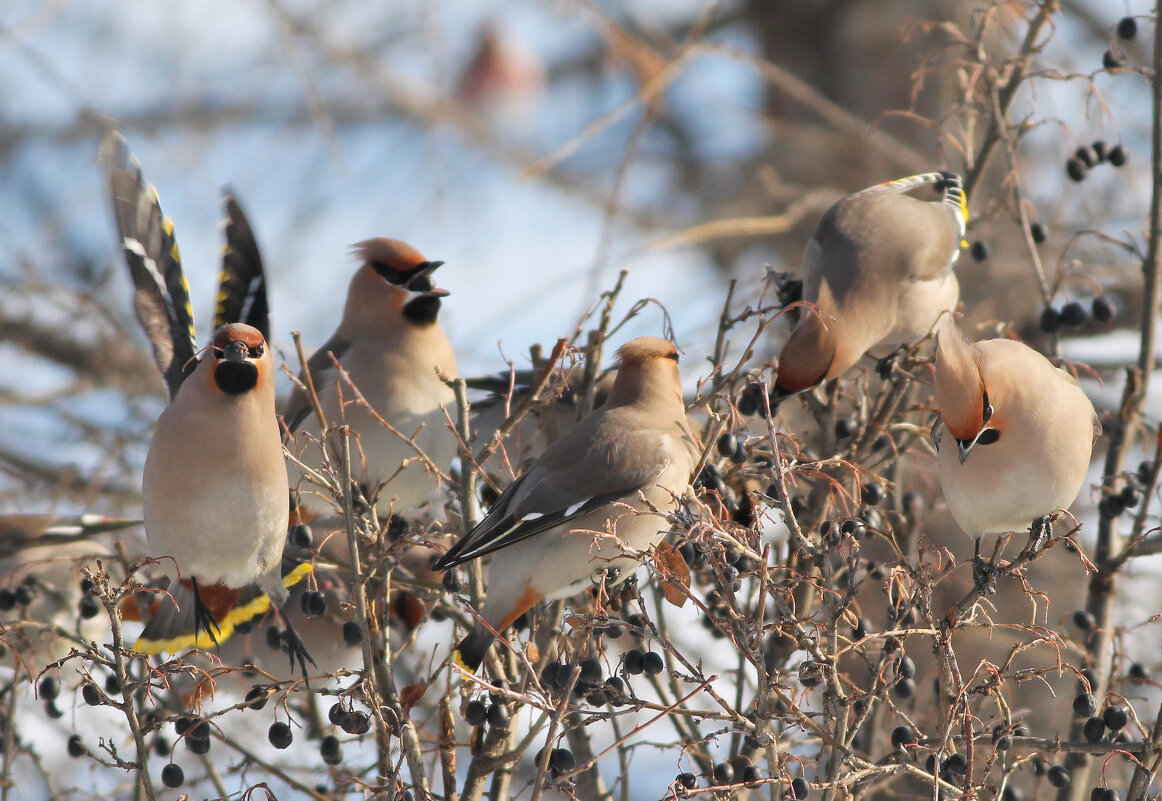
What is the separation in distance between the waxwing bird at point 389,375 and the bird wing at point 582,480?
72cm

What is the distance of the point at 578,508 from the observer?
302 cm

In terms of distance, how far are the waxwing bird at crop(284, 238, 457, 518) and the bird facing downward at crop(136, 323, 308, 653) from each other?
0.62 metres

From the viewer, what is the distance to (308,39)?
6098 millimetres

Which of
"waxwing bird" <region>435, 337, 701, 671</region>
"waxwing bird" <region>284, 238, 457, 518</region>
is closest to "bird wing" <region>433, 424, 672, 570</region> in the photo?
"waxwing bird" <region>435, 337, 701, 671</region>

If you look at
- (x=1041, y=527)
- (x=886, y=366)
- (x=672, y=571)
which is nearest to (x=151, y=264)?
(x=672, y=571)

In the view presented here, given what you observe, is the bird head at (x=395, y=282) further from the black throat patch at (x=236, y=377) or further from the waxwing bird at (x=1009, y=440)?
the waxwing bird at (x=1009, y=440)

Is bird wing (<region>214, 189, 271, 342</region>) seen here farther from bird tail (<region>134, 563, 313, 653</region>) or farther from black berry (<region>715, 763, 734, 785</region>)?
black berry (<region>715, 763, 734, 785</region>)

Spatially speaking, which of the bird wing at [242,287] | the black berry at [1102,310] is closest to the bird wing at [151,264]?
the bird wing at [242,287]

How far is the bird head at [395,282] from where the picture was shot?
4.00 m

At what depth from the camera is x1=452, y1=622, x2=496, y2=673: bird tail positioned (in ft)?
9.38

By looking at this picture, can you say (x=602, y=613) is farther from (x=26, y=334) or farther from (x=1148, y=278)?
(x=26, y=334)

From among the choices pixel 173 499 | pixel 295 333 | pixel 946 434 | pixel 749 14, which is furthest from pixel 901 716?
pixel 749 14

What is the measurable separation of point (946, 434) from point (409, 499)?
1520mm

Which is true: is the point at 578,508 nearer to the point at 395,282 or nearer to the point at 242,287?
the point at 395,282
